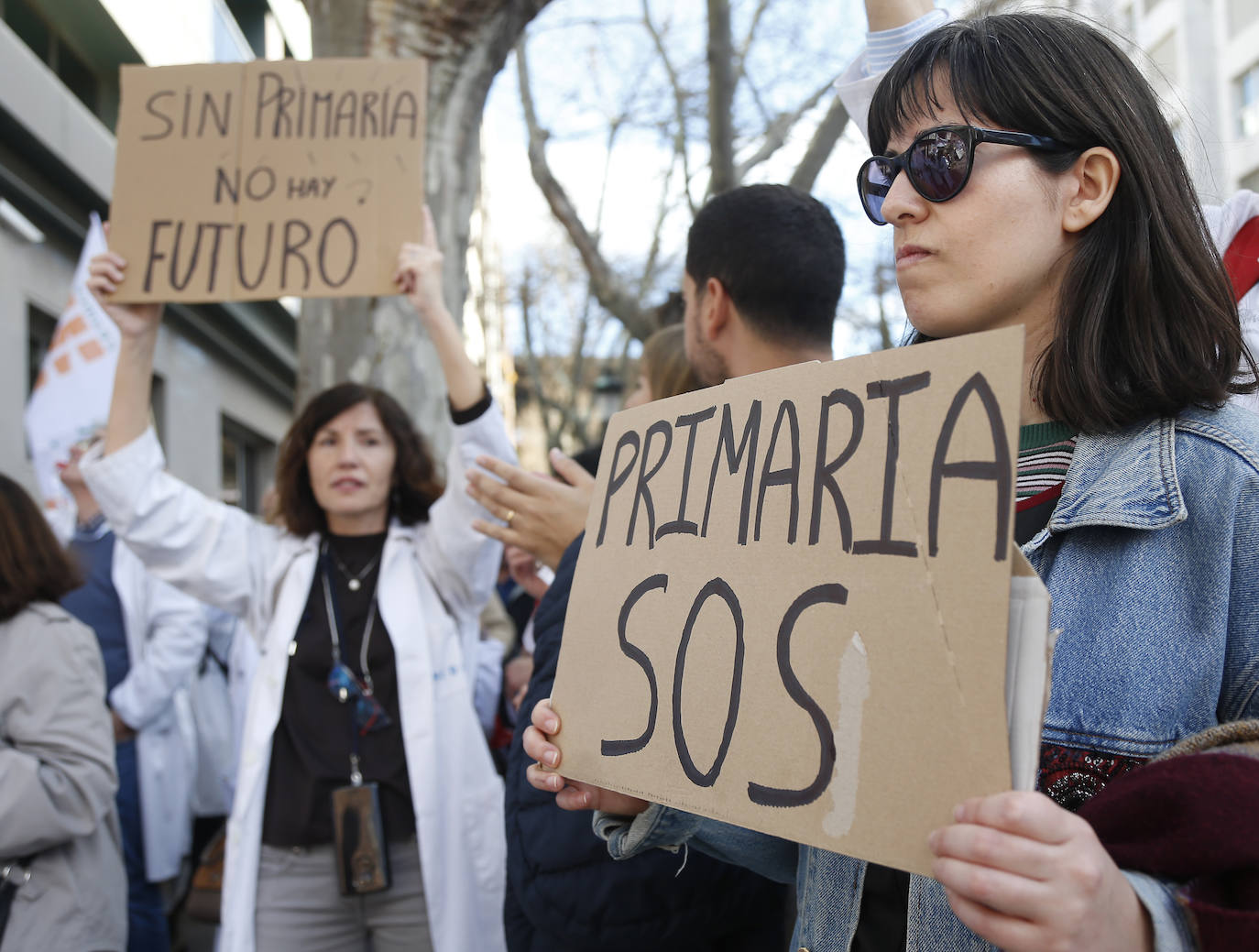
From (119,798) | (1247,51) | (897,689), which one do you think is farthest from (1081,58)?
(1247,51)

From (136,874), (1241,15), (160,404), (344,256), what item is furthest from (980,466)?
(1241,15)

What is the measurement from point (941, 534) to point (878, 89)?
2.54ft

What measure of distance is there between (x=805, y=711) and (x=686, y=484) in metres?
0.34

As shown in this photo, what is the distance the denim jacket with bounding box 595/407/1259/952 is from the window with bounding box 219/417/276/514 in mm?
14222

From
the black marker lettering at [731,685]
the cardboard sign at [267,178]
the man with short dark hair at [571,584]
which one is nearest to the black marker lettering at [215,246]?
the cardboard sign at [267,178]

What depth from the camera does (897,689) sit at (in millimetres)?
862

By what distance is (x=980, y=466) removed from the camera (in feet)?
2.78

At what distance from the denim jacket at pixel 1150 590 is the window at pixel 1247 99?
25558mm

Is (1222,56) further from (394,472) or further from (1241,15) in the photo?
(394,472)

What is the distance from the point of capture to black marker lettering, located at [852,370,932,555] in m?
0.91

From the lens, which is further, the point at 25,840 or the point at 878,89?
the point at 25,840

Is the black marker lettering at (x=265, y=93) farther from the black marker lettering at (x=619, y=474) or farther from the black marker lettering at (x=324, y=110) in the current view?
the black marker lettering at (x=619, y=474)

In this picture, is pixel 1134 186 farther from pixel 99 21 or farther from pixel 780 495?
pixel 99 21

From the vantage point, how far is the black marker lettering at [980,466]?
2.67 ft
